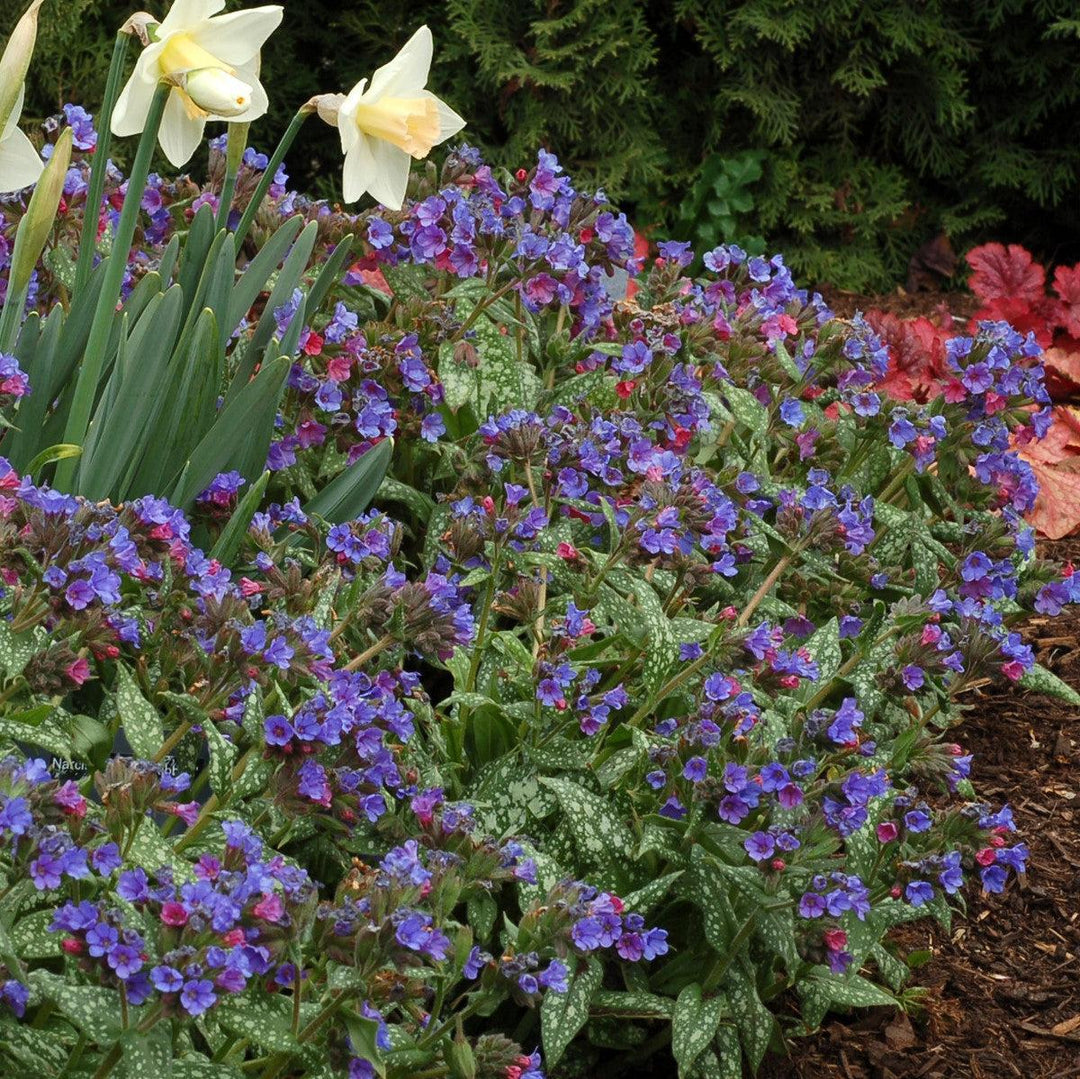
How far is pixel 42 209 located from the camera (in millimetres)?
1787

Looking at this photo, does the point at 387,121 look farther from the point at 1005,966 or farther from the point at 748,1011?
the point at 1005,966

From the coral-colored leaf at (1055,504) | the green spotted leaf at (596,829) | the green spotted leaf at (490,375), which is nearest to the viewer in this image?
the green spotted leaf at (596,829)

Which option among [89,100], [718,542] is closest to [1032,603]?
[718,542]

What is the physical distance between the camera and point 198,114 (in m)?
1.79

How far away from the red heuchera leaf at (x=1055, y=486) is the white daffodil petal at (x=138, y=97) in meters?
2.32

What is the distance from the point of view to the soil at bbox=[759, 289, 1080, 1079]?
2135 mm

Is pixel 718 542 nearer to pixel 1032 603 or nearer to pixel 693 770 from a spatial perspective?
pixel 693 770

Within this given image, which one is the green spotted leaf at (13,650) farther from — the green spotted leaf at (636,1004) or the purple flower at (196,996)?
the green spotted leaf at (636,1004)

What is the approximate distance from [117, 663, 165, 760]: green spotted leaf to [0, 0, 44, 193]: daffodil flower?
0.65m

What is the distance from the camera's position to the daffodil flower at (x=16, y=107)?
169cm

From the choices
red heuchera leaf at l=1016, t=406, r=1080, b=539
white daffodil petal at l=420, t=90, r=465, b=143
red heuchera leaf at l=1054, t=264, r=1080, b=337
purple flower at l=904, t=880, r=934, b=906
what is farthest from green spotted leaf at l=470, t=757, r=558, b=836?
red heuchera leaf at l=1054, t=264, r=1080, b=337

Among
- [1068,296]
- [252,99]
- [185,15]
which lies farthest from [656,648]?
[1068,296]

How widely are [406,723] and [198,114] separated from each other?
2.56 ft

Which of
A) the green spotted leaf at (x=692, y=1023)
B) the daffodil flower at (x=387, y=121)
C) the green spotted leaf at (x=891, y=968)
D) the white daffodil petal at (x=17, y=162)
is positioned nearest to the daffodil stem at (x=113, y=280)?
the white daffodil petal at (x=17, y=162)
